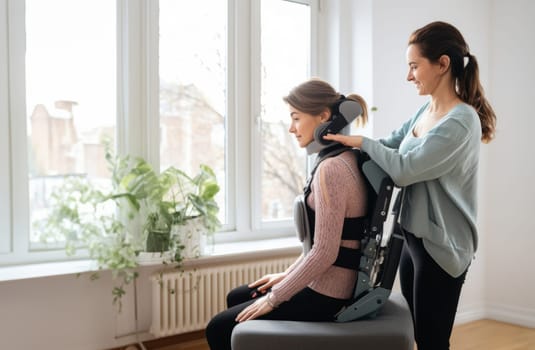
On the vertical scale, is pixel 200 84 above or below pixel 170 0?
below

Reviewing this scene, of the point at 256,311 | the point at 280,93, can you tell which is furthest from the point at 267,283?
the point at 280,93

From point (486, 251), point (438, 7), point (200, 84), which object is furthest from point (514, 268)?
point (200, 84)

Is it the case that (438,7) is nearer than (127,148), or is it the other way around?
(127,148)

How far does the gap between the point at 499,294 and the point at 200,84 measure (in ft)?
7.87

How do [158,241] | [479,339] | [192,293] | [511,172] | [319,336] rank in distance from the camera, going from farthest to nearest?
[511,172] < [479,339] < [192,293] < [158,241] < [319,336]

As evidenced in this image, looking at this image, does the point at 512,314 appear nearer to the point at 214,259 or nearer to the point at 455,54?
the point at 214,259

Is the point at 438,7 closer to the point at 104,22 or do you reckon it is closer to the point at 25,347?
the point at 104,22

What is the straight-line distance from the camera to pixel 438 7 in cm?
297

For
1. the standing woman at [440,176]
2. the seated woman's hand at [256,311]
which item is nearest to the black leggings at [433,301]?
the standing woman at [440,176]

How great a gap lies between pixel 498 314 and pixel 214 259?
6.59 feet

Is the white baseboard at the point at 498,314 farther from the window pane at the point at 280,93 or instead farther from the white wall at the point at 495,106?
the window pane at the point at 280,93

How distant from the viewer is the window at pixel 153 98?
84.7 inches

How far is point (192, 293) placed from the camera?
2.38 m

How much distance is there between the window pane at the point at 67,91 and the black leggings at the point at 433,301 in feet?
5.33
